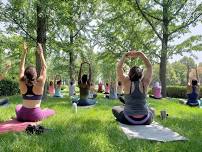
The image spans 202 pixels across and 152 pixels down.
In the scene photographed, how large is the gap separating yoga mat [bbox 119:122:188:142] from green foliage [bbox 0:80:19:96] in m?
24.9

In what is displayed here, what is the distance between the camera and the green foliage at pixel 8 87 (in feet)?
109

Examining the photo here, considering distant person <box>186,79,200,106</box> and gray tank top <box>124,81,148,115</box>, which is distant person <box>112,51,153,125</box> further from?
distant person <box>186,79,200,106</box>

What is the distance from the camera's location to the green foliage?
109 ft

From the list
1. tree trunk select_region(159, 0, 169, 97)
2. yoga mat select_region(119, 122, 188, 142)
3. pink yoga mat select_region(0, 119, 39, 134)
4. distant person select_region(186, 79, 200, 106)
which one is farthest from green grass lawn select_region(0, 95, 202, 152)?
tree trunk select_region(159, 0, 169, 97)

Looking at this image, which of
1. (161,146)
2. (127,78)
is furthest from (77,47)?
(161,146)

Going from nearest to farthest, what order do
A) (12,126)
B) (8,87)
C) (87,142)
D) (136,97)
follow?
(87,142)
(12,126)
(136,97)
(8,87)

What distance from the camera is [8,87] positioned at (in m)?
34.2

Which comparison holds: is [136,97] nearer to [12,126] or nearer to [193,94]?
[12,126]

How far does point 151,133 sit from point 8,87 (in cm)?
2716

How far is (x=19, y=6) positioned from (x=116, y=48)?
16878mm

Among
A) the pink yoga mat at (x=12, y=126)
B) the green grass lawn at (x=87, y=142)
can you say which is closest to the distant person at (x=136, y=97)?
the green grass lawn at (x=87, y=142)

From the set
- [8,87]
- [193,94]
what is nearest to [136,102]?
[193,94]

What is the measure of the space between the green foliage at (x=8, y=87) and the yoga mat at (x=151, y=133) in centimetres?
2485

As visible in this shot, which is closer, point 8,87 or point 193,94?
point 193,94
